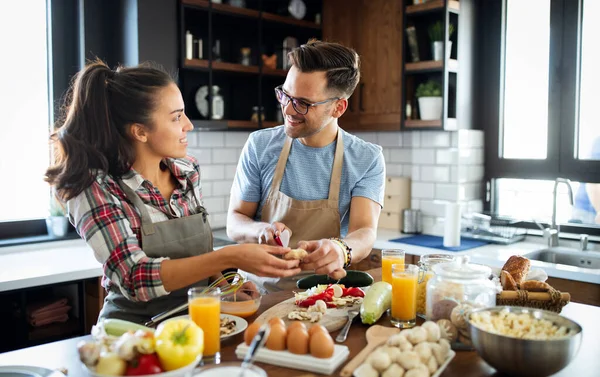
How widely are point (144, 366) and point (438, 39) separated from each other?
11.1 ft

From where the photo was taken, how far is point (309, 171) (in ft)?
8.78

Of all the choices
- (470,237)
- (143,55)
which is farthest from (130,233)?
(470,237)

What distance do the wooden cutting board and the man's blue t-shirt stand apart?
2.59 ft

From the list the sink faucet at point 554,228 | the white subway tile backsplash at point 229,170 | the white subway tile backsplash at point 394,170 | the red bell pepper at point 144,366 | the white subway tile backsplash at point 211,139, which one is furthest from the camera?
the white subway tile backsplash at point 394,170

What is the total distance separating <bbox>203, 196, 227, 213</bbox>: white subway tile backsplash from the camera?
441 cm

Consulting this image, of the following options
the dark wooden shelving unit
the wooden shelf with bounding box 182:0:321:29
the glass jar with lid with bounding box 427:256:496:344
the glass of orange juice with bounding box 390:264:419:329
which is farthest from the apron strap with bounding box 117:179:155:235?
the wooden shelf with bounding box 182:0:321:29

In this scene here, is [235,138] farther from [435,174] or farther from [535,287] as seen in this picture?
[535,287]

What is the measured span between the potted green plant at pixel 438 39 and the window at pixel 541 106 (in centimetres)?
48

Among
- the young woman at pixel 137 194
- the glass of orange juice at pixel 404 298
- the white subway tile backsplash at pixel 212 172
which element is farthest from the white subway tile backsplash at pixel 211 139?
the glass of orange juice at pixel 404 298

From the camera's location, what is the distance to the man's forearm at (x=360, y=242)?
232 centimetres

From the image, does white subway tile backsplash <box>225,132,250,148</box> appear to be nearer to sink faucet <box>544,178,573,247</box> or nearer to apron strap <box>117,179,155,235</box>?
sink faucet <box>544,178,573,247</box>

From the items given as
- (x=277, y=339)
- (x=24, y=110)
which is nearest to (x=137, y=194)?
(x=277, y=339)

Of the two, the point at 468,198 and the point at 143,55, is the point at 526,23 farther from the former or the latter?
the point at 143,55

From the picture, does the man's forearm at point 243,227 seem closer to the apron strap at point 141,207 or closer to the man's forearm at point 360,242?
the man's forearm at point 360,242
